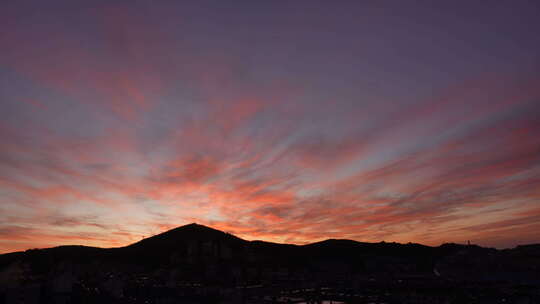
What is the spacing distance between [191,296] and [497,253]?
6261 centimetres

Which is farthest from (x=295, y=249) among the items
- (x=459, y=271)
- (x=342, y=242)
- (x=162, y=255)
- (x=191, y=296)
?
(x=191, y=296)

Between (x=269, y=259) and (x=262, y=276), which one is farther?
(x=269, y=259)

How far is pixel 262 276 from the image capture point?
74625 millimetres

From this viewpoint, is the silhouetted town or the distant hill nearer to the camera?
the silhouetted town

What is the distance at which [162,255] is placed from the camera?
148625mm

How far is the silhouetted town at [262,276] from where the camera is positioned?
113 ft

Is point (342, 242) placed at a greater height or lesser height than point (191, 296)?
Answer: greater

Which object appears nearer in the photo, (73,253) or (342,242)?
(73,253)

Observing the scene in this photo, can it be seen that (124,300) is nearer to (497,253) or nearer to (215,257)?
(215,257)

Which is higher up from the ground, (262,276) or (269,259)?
(269,259)

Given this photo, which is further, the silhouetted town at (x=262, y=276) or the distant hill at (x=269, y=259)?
the distant hill at (x=269, y=259)

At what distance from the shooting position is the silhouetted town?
113ft

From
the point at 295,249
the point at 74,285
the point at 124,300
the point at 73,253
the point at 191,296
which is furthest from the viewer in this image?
the point at 295,249

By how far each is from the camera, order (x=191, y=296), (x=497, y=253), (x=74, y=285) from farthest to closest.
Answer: (x=497, y=253), (x=191, y=296), (x=74, y=285)
